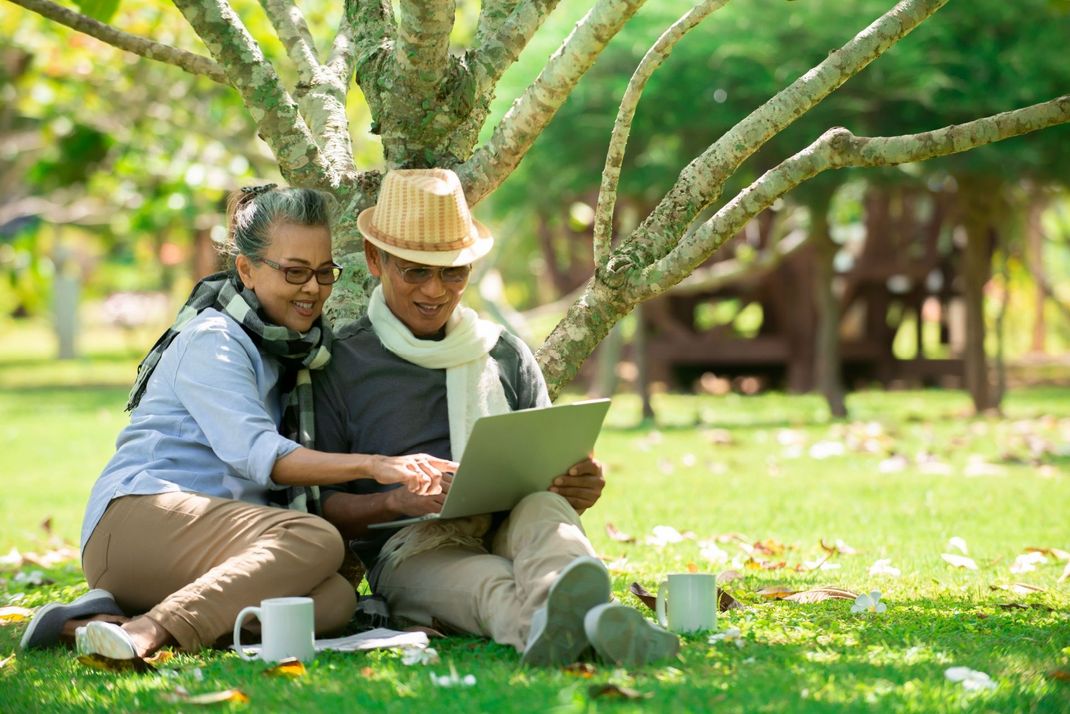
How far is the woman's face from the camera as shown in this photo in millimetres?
3611

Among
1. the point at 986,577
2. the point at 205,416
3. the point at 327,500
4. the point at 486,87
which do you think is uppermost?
the point at 486,87

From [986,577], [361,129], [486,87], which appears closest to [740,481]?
[986,577]

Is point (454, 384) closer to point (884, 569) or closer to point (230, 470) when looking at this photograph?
point (230, 470)

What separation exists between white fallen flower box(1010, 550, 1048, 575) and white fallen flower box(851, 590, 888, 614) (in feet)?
3.70

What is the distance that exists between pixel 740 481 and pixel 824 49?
363 cm

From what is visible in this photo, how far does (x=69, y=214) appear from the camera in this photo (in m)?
17.2

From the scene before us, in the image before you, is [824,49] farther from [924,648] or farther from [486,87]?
[924,648]

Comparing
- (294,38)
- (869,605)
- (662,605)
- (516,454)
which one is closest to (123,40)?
(294,38)

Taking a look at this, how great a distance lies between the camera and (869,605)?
12.4 ft

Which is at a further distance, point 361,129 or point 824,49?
point 361,129

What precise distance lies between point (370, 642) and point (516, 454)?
0.56 metres

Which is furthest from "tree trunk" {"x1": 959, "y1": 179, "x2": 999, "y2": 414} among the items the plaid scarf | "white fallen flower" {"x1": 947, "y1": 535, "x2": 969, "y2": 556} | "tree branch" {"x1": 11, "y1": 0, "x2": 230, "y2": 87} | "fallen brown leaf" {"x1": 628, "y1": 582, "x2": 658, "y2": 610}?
the plaid scarf

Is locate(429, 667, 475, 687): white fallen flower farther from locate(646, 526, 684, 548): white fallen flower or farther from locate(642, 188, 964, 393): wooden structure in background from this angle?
locate(642, 188, 964, 393): wooden structure in background

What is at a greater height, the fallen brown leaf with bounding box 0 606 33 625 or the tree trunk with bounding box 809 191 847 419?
the tree trunk with bounding box 809 191 847 419
